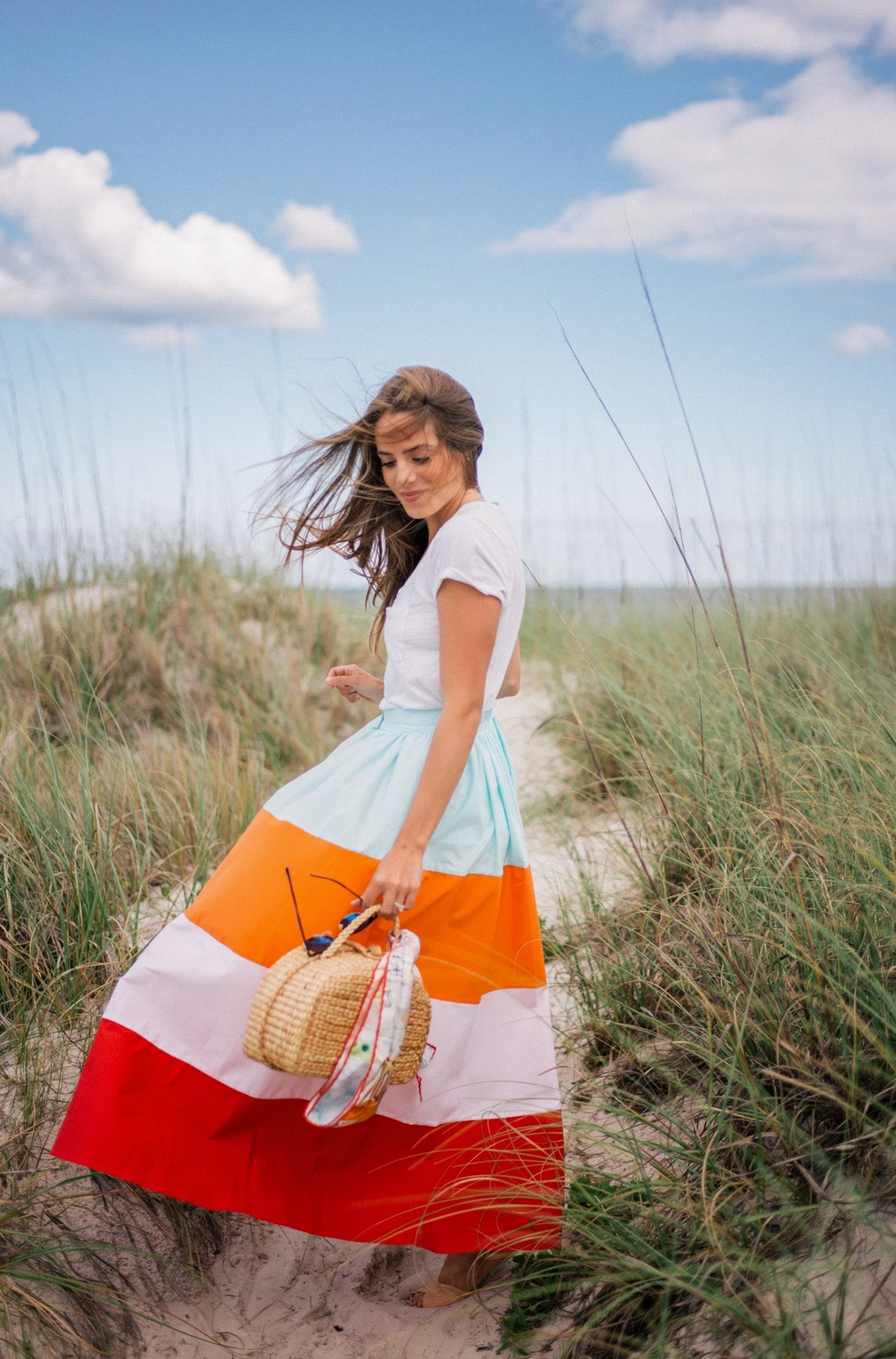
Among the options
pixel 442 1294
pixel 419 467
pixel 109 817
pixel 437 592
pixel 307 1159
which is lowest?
pixel 442 1294

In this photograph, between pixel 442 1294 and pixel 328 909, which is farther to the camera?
pixel 442 1294

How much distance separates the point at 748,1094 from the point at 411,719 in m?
0.94

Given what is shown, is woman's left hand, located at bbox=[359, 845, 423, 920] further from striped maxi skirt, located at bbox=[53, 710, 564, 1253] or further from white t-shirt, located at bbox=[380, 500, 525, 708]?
white t-shirt, located at bbox=[380, 500, 525, 708]


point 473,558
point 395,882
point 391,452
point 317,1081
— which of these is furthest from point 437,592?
point 317,1081

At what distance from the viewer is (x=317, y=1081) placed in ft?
5.68

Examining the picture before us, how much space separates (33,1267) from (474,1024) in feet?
3.22

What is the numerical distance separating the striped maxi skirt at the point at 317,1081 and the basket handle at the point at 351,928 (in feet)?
0.35

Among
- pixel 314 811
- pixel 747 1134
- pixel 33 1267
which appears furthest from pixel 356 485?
pixel 33 1267

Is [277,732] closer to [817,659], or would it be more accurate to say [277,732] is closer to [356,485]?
[817,659]

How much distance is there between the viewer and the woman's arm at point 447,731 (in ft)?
5.35

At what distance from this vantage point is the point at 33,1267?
1833 mm

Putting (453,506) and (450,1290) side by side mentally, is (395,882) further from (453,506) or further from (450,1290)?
(450,1290)

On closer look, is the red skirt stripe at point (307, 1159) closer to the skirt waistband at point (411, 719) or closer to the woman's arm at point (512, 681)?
the skirt waistband at point (411, 719)

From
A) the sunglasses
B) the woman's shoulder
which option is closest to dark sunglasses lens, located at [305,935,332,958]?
the sunglasses
